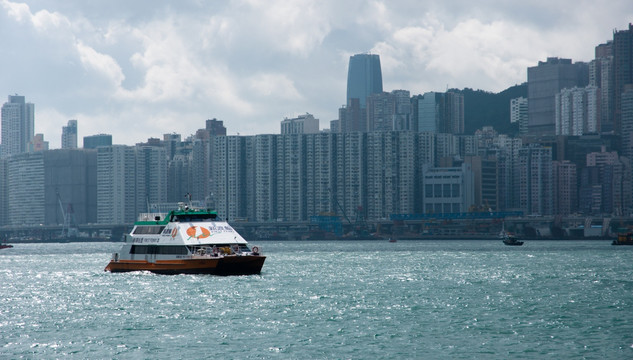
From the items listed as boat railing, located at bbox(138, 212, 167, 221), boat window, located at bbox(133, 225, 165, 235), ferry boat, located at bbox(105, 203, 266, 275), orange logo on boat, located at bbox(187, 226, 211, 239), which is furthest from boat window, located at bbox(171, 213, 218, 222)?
boat railing, located at bbox(138, 212, 167, 221)

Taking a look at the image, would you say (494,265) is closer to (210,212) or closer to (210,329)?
(210,212)

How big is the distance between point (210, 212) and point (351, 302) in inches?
944

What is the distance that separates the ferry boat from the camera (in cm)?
8656

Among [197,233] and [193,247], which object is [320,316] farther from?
[193,247]

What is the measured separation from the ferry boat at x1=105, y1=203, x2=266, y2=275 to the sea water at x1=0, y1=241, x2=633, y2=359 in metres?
1.21

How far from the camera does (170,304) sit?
2689 inches

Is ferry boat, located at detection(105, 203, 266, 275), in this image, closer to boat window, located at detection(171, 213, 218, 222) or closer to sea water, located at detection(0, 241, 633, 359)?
Answer: boat window, located at detection(171, 213, 218, 222)

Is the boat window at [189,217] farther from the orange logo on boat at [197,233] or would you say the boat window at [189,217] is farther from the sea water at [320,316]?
the sea water at [320,316]

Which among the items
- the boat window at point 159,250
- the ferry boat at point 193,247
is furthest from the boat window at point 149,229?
the boat window at point 159,250

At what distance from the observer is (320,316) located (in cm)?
6131

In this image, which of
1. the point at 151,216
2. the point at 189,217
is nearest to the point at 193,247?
the point at 189,217

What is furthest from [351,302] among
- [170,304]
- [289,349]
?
[289,349]

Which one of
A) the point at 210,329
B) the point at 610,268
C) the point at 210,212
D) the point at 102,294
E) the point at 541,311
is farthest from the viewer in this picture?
the point at 610,268

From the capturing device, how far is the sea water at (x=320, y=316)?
160 ft
